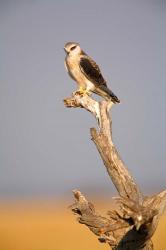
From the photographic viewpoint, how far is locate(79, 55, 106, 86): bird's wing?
31.5 feet

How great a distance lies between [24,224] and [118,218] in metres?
15.5

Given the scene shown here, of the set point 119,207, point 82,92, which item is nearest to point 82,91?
point 82,92

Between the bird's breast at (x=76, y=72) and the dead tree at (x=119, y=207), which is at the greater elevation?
the bird's breast at (x=76, y=72)

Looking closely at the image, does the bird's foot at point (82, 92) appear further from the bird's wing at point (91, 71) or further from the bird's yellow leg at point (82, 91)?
the bird's wing at point (91, 71)

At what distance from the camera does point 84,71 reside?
9648 millimetres

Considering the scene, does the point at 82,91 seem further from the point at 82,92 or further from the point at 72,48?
the point at 72,48

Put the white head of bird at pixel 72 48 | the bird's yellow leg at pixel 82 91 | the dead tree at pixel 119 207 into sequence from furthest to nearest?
the white head of bird at pixel 72 48 < the bird's yellow leg at pixel 82 91 < the dead tree at pixel 119 207

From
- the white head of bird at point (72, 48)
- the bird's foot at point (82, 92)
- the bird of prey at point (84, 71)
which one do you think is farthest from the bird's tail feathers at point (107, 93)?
the white head of bird at point (72, 48)

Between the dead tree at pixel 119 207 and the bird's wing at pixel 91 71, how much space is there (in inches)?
46.5

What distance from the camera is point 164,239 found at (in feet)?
47.1

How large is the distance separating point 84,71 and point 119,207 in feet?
13.5

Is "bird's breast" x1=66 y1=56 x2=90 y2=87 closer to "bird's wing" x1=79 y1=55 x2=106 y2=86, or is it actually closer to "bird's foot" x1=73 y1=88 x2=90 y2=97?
"bird's wing" x1=79 y1=55 x2=106 y2=86

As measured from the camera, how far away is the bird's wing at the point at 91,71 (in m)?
9.59

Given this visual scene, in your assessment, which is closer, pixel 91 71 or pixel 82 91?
pixel 82 91
